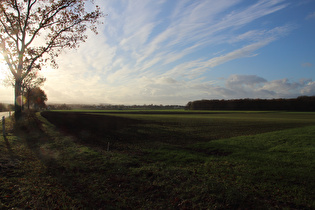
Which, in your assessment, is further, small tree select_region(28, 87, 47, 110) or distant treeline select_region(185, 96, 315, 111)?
distant treeline select_region(185, 96, 315, 111)

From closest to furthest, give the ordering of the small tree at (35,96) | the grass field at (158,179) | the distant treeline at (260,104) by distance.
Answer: the grass field at (158,179) → the small tree at (35,96) → the distant treeline at (260,104)

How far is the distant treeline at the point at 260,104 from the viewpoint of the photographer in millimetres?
87938

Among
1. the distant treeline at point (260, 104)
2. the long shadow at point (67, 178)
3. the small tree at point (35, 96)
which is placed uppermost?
the small tree at point (35, 96)

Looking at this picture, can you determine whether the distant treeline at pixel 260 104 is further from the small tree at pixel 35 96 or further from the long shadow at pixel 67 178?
the long shadow at pixel 67 178

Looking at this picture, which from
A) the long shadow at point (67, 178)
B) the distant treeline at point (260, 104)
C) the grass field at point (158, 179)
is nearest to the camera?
the grass field at point (158, 179)

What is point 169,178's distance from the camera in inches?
287

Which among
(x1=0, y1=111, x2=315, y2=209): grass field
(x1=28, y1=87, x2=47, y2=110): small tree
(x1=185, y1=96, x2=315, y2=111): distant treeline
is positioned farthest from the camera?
(x1=185, y1=96, x2=315, y2=111): distant treeline

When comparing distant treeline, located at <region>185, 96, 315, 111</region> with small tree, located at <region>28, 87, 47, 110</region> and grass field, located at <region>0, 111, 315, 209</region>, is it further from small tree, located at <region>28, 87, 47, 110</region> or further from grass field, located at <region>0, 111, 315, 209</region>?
grass field, located at <region>0, 111, 315, 209</region>

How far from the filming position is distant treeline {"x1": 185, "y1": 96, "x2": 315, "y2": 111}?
87938 millimetres

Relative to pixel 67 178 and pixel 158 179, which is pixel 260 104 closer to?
pixel 158 179

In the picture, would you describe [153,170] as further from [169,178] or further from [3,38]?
[3,38]

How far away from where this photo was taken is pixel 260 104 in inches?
3939

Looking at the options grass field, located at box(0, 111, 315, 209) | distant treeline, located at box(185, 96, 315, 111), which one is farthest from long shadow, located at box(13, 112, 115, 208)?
distant treeline, located at box(185, 96, 315, 111)

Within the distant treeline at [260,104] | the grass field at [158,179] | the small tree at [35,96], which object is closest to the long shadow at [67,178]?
the grass field at [158,179]
